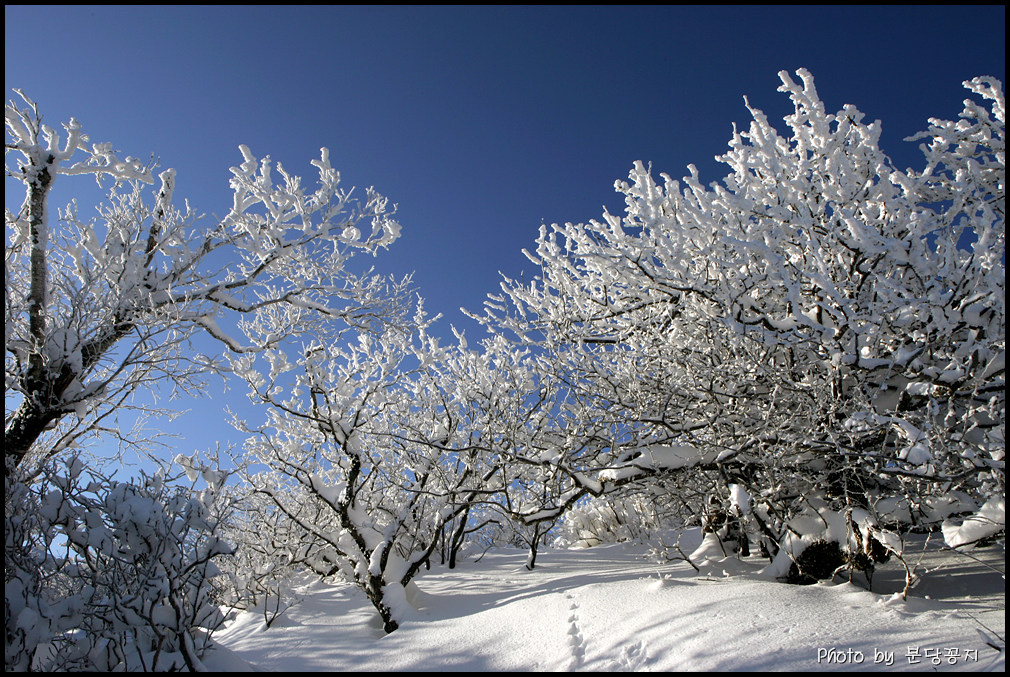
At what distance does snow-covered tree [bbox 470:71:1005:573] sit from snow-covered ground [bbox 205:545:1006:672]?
88cm

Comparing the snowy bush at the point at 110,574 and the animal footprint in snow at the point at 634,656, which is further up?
the snowy bush at the point at 110,574

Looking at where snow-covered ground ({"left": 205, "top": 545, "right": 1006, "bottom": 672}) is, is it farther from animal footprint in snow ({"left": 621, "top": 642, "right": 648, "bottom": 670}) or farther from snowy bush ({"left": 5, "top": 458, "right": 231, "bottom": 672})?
snowy bush ({"left": 5, "top": 458, "right": 231, "bottom": 672})

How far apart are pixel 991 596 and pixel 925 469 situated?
126 cm

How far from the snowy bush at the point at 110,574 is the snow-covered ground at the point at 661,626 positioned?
494 mm

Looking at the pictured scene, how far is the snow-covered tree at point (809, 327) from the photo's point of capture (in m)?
4.03

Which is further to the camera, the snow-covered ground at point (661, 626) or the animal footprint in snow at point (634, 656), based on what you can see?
the animal footprint in snow at point (634, 656)

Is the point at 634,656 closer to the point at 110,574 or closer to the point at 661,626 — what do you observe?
the point at 661,626

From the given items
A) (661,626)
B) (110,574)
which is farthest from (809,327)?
(110,574)

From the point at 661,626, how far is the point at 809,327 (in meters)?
2.99

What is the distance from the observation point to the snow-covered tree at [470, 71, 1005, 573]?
4031 mm

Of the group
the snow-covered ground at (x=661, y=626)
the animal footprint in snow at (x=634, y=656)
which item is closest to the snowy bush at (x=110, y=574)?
the snow-covered ground at (x=661, y=626)

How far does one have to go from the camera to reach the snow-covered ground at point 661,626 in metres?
3.30

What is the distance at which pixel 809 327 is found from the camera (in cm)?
485

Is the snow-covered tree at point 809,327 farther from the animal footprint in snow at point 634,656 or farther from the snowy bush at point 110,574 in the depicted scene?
the snowy bush at point 110,574
